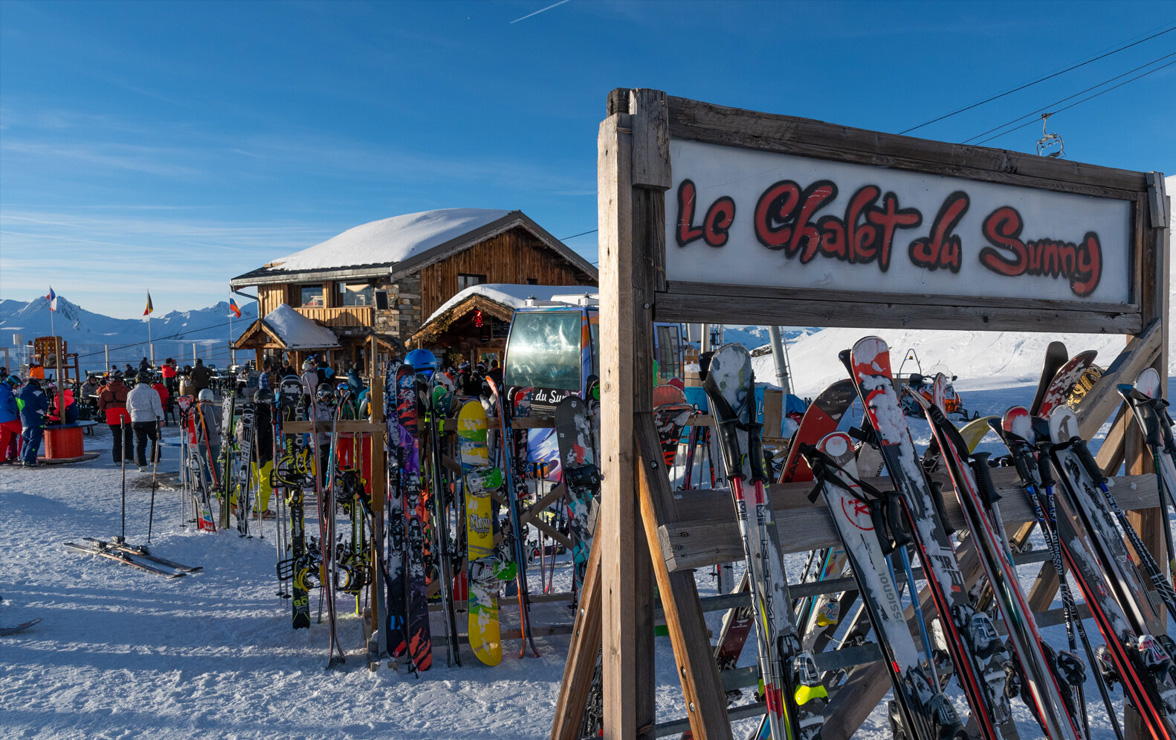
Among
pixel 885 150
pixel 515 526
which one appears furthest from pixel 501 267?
pixel 885 150

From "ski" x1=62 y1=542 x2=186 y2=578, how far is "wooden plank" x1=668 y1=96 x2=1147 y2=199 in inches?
228

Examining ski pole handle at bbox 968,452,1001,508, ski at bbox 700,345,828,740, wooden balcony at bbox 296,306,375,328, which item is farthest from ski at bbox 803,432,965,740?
wooden balcony at bbox 296,306,375,328

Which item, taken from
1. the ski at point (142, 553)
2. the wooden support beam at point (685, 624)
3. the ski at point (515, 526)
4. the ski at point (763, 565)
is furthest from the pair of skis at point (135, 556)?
the ski at point (763, 565)

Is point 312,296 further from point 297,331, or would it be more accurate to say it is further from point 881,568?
point 881,568

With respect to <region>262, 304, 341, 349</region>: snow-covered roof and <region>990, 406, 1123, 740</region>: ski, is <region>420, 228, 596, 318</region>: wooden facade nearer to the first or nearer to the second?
<region>262, 304, 341, 349</region>: snow-covered roof

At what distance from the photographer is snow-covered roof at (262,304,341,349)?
61.9 ft

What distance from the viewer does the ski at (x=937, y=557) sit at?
190 cm

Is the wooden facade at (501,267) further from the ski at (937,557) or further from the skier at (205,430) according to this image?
the ski at (937,557)

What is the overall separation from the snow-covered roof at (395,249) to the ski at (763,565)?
17.7 meters

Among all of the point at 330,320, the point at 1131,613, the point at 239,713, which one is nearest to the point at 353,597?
the point at 239,713

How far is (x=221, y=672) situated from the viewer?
3.90 metres

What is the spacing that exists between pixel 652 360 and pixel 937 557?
1031 mm

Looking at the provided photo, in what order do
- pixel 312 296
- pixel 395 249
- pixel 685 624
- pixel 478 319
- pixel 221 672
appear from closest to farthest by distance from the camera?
1. pixel 685 624
2. pixel 221 672
3. pixel 478 319
4. pixel 395 249
5. pixel 312 296

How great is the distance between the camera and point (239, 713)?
134 inches
